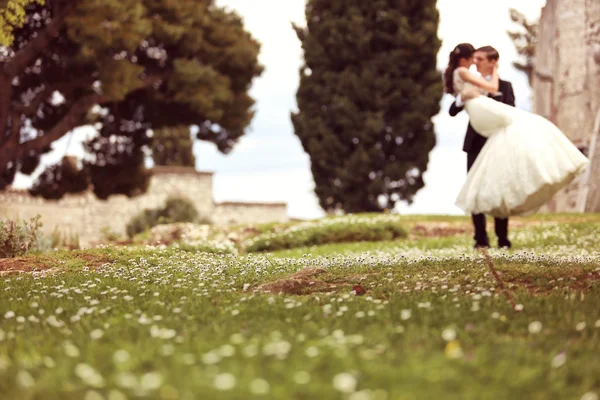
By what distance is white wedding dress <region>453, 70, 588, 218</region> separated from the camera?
6.23 metres

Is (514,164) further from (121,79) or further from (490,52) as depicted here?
(121,79)

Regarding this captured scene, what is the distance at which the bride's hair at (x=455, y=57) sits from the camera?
7566 millimetres

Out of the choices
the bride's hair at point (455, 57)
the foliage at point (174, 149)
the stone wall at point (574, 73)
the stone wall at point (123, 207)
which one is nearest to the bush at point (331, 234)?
the stone wall at point (574, 73)

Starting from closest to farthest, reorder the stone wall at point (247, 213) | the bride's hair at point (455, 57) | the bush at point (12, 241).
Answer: the bride's hair at point (455, 57)
the bush at point (12, 241)
the stone wall at point (247, 213)

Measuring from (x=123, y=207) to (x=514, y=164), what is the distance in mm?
29184

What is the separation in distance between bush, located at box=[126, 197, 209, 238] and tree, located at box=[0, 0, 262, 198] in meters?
2.41

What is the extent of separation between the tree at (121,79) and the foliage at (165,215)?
7.92 ft

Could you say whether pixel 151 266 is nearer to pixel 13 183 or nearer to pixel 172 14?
pixel 172 14

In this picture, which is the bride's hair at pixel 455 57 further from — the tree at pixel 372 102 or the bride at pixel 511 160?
the tree at pixel 372 102

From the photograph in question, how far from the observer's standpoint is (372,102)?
2828cm

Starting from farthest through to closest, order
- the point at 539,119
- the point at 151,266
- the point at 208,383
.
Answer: the point at 151,266 → the point at 539,119 → the point at 208,383

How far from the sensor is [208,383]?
131 inches

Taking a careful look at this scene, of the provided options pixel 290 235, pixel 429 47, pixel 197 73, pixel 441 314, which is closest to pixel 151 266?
pixel 441 314

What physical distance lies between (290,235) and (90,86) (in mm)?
12241
